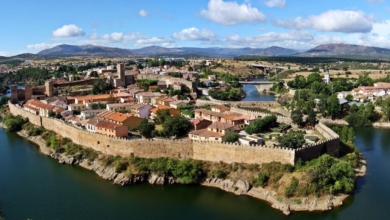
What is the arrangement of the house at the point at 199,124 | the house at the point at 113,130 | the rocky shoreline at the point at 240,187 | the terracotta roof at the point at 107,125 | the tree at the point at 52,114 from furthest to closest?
the tree at the point at 52,114 < the house at the point at 199,124 < the terracotta roof at the point at 107,125 < the house at the point at 113,130 < the rocky shoreline at the point at 240,187

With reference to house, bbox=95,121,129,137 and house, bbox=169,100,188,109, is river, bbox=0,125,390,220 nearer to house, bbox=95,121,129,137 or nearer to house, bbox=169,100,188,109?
house, bbox=95,121,129,137

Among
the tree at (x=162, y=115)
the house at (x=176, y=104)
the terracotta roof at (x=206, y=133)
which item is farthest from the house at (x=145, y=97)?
the terracotta roof at (x=206, y=133)

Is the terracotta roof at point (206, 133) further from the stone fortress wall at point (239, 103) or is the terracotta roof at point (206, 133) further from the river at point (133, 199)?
the stone fortress wall at point (239, 103)

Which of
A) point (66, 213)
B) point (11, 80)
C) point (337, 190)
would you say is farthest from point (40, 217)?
point (11, 80)

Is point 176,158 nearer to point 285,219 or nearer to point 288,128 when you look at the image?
point 285,219

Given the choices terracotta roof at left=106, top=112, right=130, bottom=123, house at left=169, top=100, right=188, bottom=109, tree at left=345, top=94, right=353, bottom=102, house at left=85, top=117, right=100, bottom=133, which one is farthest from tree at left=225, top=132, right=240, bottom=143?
tree at left=345, top=94, right=353, bottom=102
